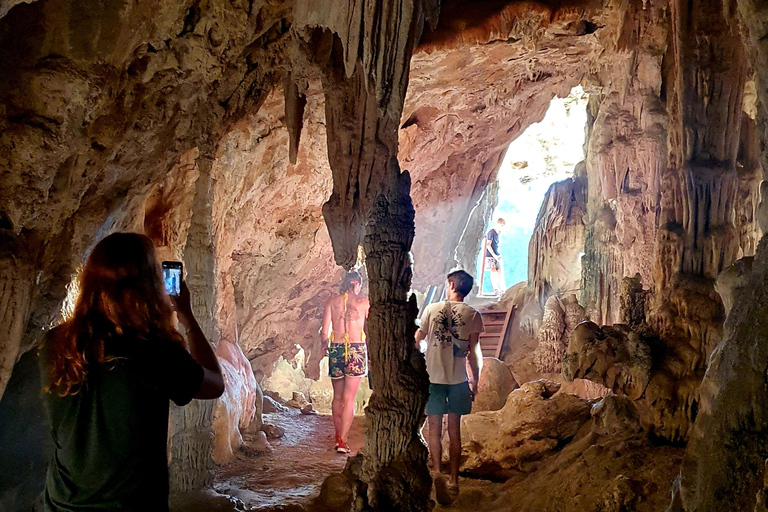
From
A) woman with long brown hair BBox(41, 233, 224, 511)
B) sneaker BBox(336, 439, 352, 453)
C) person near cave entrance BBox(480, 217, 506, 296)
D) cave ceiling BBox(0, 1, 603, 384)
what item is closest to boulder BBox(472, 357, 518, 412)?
sneaker BBox(336, 439, 352, 453)

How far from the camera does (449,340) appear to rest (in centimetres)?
442

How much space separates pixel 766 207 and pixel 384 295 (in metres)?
2.15

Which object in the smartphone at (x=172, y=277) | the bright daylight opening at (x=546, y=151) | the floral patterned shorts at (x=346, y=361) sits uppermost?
the bright daylight opening at (x=546, y=151)

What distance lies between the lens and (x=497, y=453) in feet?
17.4

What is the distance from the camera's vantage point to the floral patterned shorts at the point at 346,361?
5734 millimetres

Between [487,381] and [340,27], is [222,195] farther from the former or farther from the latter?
[487,381]

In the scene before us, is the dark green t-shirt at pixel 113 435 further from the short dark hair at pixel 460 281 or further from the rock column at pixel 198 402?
the short dark hair at pixel 460 281

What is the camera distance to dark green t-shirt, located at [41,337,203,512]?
142 centimetres

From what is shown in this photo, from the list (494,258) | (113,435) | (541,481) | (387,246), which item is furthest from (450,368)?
(494,258)

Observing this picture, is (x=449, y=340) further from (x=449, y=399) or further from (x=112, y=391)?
(x=112, y=391)

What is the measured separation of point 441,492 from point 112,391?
3.36 m

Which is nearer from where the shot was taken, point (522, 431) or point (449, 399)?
point (449, 399)

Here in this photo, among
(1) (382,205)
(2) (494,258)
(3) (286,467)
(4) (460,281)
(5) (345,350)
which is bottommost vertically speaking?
(3) (286,467)

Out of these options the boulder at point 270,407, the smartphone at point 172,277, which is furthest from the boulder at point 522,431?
the smartphone at point 172,277
